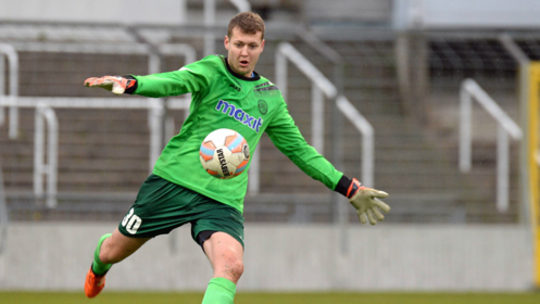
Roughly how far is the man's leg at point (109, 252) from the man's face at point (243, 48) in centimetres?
127

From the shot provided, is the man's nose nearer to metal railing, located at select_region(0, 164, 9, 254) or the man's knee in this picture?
the man's knee

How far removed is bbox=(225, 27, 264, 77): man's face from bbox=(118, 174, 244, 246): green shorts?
2.65 ft

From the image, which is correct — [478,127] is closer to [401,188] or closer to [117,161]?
[401,188]

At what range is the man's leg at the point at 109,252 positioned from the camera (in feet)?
19.2

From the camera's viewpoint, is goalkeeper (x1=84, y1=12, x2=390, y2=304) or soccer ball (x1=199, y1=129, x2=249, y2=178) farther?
soccer ball (x1=199, y1=129, x2=249, y2=178)

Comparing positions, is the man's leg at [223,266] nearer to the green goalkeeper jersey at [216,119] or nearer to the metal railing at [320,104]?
the green goalkeeper jersey at [216,119]

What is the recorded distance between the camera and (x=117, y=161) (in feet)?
32.4

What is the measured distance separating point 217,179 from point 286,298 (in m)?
3.73

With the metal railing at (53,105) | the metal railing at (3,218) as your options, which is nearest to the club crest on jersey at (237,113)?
the metal railing at (53,105)

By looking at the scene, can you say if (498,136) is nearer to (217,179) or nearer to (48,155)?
(48,155)

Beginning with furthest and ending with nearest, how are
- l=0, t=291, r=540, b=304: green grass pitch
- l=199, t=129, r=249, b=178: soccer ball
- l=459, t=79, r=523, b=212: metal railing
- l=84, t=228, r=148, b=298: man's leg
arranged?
l=459, t=79, r=523, b=212: metal railing → l=0, t=291, r=540, b=304: green grass pitch → l=84, t=228, r=148, b=298: man's leg → l=199, t=129, r=249, b=178: soccer ball

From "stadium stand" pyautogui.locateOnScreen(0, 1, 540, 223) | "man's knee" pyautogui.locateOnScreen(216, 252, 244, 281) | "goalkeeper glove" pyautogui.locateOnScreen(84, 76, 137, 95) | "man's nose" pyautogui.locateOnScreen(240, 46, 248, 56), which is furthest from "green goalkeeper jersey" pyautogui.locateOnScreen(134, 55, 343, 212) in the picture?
"stadium stand" pyautogui.locateOnScreen(0, 1, 540, 223)

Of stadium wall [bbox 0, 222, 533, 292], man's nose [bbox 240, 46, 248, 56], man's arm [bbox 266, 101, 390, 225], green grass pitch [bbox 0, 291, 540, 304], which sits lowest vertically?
green grass pitch [bbox 0, 291, 540, 304]

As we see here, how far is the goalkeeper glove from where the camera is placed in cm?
452
